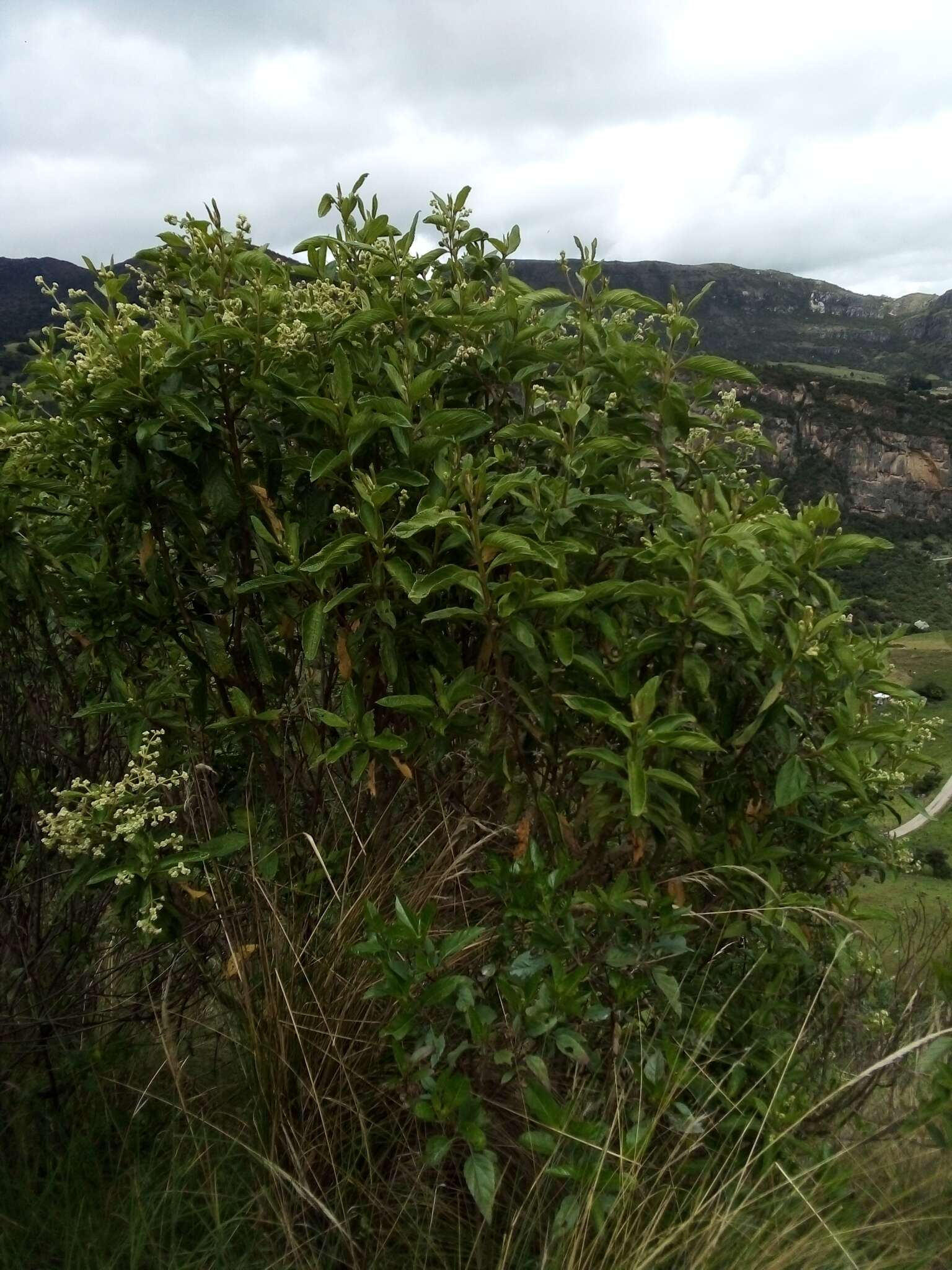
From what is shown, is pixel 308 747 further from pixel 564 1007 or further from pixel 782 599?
pixel 782 599

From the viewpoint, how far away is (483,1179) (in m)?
2.10

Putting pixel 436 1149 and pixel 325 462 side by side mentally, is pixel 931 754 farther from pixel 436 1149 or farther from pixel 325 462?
pixel 436 1149

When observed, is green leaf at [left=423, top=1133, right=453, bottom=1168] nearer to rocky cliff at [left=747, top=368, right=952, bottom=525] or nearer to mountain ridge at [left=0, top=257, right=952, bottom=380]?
rocky cliff at [left=747, top=368, right=952, bottom=525]

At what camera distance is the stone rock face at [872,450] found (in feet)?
217

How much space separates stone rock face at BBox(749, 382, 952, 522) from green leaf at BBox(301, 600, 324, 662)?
6206cm

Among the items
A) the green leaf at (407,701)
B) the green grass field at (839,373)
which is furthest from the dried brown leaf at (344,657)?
the green grass field at (839,373)

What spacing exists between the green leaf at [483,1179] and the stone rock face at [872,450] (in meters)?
62.6

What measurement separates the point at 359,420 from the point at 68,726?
1549 millimetres

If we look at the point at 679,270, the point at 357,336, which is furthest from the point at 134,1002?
the point at 679,270

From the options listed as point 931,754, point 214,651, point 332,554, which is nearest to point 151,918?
point 214,651

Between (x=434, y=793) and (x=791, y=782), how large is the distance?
1.04 metres

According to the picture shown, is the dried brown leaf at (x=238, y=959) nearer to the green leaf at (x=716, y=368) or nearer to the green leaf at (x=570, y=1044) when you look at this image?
the green leaf at (x=570, y=1044)

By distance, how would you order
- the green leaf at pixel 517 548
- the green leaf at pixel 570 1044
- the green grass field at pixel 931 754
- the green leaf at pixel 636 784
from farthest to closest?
the green grass field at pixel 931 754
the green leaf at pixel 517 548
the green leaf at pixel 636 784
the green leaf at pixel 570 1044

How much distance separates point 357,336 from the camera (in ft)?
9.53
